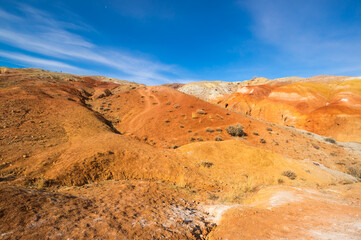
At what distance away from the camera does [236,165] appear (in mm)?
10219

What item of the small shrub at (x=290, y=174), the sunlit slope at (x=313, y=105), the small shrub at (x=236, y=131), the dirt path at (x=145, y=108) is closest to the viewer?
the small shrub at (x=290, y=174)

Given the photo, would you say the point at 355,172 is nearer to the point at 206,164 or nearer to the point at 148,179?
the point at 206,164

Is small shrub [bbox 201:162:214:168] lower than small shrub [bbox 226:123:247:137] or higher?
lower

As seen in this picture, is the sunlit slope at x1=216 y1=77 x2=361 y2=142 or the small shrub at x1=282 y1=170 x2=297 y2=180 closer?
the small shrub at x1=282 y1=170 x2=297 y2=180

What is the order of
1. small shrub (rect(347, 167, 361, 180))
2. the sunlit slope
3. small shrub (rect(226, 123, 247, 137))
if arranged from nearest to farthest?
small shrub (rect(347, 167, 361, 180))
small shrub (rect(226, 123, 247, 137))
the sunlit slope

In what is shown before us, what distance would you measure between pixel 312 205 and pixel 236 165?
5439mm

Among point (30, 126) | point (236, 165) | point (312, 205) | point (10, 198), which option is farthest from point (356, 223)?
point (30, 126)

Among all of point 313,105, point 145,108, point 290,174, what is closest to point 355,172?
point 290,174

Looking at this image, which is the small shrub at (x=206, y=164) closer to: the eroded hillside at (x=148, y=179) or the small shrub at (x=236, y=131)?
the eroded hillside at (x=148, y=179)

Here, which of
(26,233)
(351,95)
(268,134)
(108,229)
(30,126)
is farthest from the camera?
(351,95)

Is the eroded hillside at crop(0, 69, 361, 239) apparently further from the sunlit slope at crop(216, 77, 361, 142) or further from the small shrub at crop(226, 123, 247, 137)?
the sunlit slope at crop(216, 77, 361, 142)

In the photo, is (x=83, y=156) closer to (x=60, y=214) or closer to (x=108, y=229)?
(x=60, y=214)

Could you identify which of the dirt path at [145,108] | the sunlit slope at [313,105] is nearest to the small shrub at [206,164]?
the dirt path at [145,108]

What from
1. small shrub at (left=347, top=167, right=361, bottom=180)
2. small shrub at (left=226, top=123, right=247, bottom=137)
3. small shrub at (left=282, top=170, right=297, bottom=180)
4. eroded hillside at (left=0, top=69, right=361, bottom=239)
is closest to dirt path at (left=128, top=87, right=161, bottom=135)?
eroded hillside at (left=0, top=69, right=361, bottom=239)
